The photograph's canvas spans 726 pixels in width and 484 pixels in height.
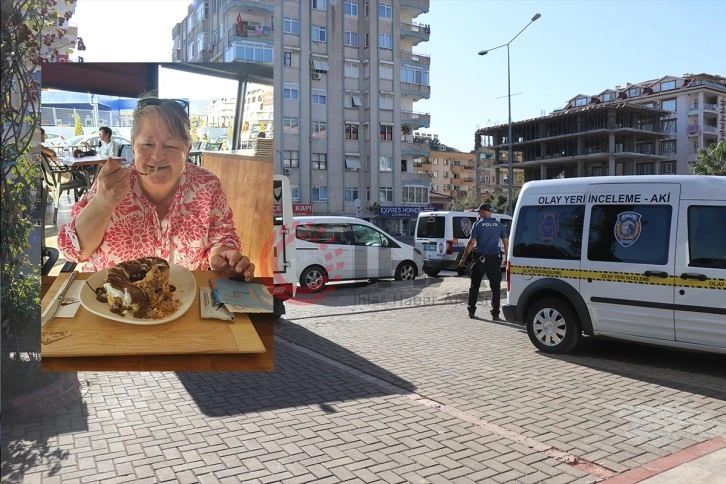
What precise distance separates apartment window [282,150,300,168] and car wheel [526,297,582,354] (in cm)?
3774

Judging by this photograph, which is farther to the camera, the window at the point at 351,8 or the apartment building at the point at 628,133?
the apartment building at the point at 628,133

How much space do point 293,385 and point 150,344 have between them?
4294 mm

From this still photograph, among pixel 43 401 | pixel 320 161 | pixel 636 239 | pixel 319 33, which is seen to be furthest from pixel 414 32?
pixel 43 401

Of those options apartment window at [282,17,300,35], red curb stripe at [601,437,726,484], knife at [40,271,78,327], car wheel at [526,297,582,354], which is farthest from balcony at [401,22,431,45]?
knife at [40,271,78,327]

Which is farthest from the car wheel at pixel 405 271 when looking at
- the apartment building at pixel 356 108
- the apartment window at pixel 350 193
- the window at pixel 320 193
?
the apartment window at pixel 350 193

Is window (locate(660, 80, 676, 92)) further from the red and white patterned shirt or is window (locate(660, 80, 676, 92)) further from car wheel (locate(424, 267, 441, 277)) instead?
the red and white patterned shirt

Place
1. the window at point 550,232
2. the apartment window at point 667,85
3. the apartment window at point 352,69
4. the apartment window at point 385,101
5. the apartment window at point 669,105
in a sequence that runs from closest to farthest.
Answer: the window at point 550,232 → the apartment window at point 352,69 → the apartment window at point 385,101 → the apartment window at point 669,105 → the apartment window at point 667,85

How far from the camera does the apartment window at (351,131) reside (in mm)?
49506

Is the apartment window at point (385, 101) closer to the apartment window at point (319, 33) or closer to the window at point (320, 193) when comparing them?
the apartment window at point (319, 33)

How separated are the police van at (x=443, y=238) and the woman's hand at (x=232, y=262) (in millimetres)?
14467

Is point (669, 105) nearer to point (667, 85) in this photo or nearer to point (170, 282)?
point (667, 85)

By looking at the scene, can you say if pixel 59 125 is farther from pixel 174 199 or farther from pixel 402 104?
pixel 402 104

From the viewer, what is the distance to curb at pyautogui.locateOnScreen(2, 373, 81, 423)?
5.12m

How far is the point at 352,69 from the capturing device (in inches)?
1945
